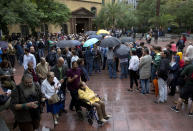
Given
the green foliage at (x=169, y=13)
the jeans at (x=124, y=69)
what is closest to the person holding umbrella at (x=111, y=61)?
the jeans at (x=124, y=69)

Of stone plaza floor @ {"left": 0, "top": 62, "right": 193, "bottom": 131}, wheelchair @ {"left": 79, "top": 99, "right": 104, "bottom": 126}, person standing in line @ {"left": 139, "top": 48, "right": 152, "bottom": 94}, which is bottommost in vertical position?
stone plaza floor @ {"left": 0, "top": 62, "right": 193, "bottom": 131}

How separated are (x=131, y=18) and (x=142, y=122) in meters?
29.0

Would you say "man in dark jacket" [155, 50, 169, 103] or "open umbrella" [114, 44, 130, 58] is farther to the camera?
"open umbrella" [114, 44, 130, 58]

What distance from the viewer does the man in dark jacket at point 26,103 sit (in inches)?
153

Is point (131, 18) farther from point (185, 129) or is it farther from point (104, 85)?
point (185, 129)

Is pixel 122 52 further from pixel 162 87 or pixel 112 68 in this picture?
pixel 162 87

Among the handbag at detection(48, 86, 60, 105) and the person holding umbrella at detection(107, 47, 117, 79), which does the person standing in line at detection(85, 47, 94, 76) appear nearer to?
the person holding umbrella at detection(107, 47, 117, 79)

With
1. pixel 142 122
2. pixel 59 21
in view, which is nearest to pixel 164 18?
pixel 59 21

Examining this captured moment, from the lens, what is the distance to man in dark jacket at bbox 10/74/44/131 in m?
3.90

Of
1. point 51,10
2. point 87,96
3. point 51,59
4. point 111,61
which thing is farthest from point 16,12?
point 87,96

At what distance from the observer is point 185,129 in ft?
16.6

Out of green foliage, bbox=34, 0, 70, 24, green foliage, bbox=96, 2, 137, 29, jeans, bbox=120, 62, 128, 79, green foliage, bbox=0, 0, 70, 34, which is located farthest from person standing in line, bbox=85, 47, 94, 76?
green foliage, bbox=96, 2, 137, 29

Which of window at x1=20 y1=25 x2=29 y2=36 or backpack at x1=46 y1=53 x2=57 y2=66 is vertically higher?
window at x1=20 y1=25 x2=29 y2=36

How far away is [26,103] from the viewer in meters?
3.91
